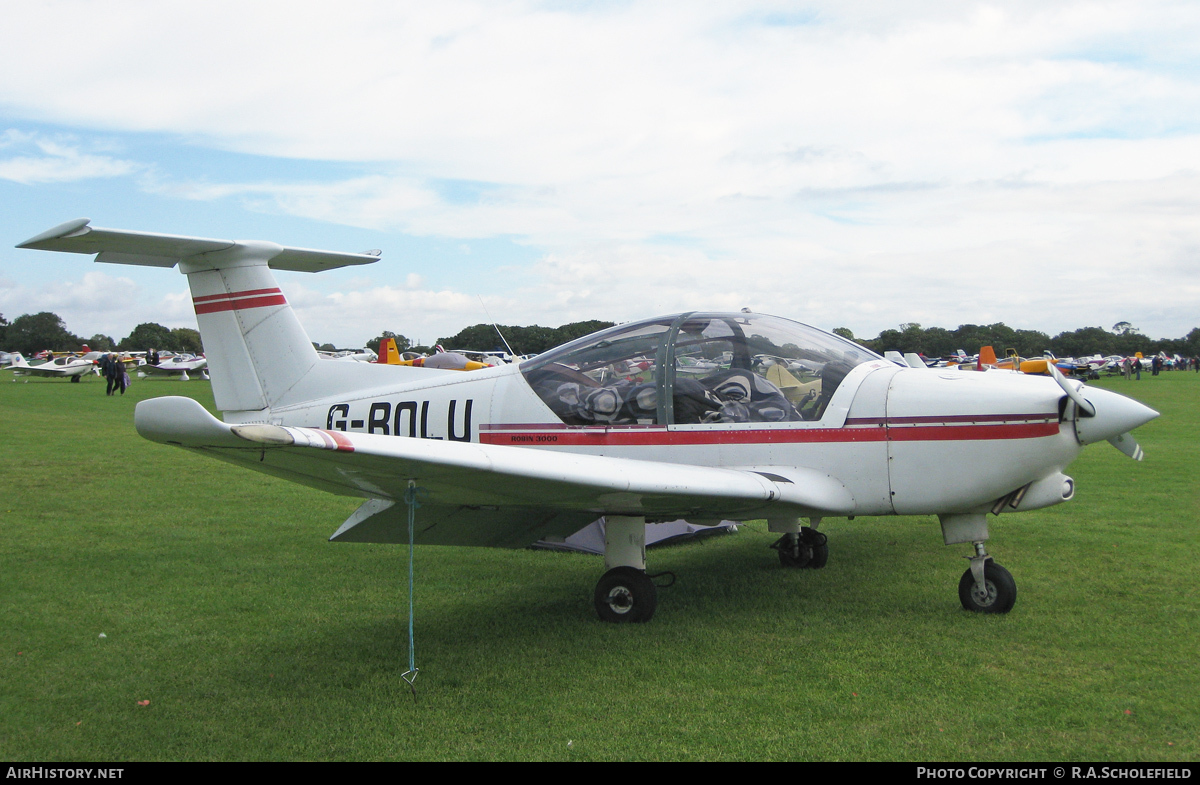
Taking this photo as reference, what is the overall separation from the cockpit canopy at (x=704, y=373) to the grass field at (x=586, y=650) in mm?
1277

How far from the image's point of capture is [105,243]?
5.80 metres

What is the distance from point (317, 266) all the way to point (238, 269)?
2.83 feet

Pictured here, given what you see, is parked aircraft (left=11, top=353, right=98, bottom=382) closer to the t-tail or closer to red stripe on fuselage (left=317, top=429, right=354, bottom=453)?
the t-tail

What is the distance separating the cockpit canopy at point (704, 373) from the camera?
5141mm

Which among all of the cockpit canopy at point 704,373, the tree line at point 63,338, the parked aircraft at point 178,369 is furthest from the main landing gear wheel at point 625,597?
the tree line at point 63,338

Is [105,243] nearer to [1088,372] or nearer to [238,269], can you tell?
[238,269]

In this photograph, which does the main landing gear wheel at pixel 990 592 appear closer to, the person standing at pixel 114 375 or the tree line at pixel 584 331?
the tree line at pixel 584 331

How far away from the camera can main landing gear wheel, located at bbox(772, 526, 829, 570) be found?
647cm

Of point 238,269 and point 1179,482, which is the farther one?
point 1179,482

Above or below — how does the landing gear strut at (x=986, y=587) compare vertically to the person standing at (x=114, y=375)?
below

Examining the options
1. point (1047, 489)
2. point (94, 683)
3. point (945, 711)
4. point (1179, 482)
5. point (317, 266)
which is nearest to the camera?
point (945, 711)
